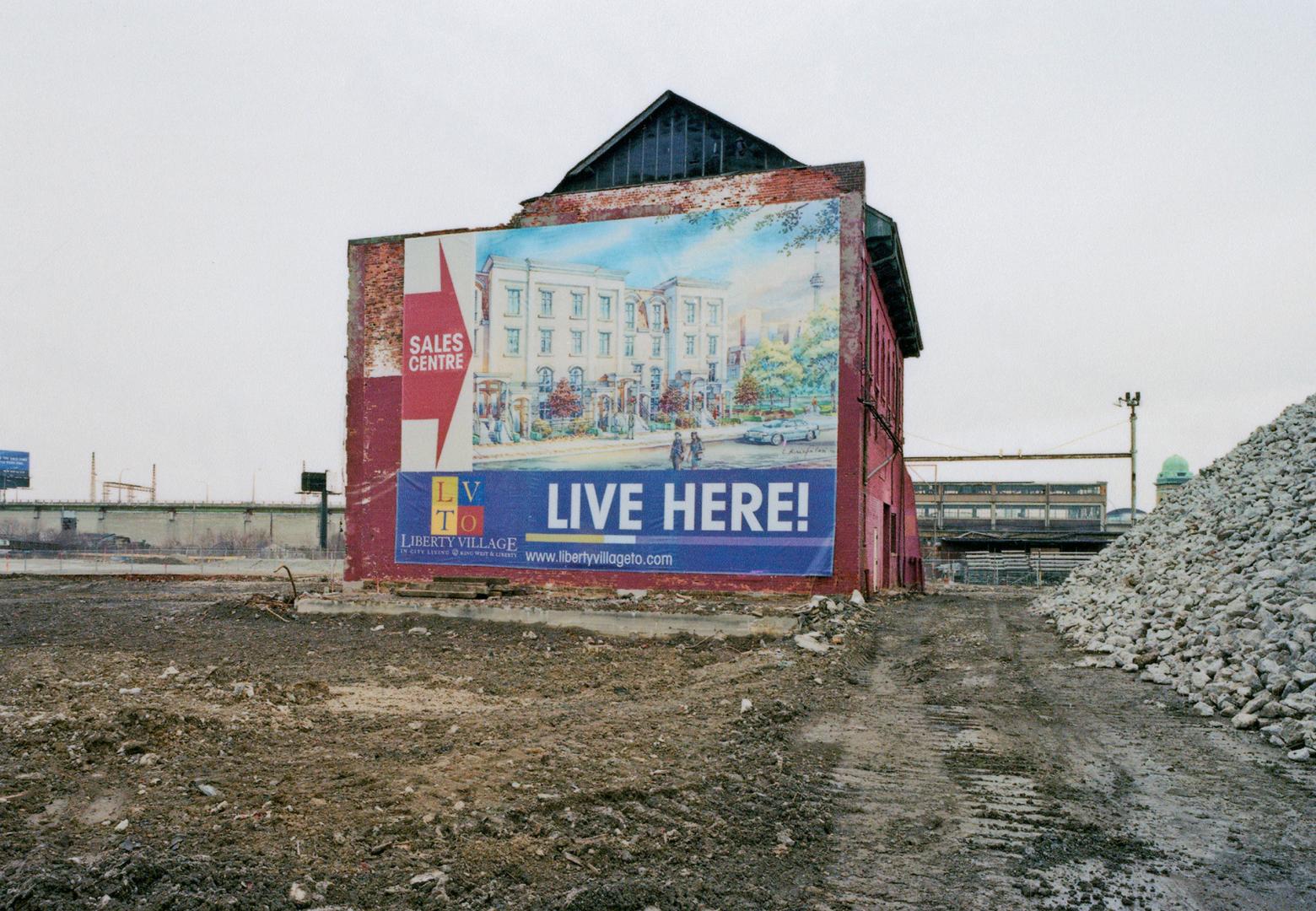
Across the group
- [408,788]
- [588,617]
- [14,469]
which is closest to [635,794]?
[408,788]

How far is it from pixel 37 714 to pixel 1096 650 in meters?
11.8

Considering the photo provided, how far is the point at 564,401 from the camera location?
19.5 meters

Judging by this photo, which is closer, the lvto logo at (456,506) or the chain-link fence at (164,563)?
the lvto logo at (456,506)

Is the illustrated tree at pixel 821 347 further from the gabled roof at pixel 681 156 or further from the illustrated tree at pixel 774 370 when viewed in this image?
the gabled roof at pixel 681 156

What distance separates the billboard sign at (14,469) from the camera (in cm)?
7369

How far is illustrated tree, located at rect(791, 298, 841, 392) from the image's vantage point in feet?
58.2

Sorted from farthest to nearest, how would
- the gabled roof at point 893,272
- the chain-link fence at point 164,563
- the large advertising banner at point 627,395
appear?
the chain-link fence at point 164,563, the gabled roof at point 893,272, the large advertising banner at point 627,395

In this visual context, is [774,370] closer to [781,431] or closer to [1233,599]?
[781,431]

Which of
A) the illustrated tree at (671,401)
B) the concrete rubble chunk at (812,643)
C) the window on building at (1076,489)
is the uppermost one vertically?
the illustrated tree at (671,401)

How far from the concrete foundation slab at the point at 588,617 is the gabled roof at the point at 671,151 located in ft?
36.2

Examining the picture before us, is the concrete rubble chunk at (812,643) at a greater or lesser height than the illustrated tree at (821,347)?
lesser

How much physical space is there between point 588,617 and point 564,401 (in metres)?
5.99

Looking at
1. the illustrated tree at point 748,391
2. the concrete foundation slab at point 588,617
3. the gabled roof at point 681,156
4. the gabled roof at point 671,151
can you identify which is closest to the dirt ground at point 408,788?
the concrete foundation slab at point 588,617

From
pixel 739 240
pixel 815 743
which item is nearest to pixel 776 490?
pixel 739 240
